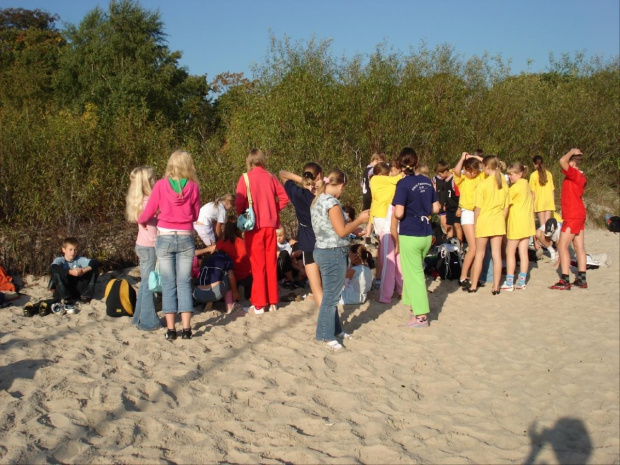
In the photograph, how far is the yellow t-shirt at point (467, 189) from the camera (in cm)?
850

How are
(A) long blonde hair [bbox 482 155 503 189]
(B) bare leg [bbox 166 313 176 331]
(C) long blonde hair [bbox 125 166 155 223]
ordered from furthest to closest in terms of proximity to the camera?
(A) long blonde hair [bbox 482 155 503 189] → (C) long blonde hair [bbox 125 166 155 223] → (B) bare leg [bbox 166 313 176 331]

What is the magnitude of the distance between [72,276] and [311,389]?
12.7 ft

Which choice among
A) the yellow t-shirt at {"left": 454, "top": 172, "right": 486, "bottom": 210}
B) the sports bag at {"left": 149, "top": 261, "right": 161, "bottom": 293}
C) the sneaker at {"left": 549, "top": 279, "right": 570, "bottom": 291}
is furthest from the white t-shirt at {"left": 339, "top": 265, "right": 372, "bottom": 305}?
the sneaker at {"left": 549, "top": 279, "right": 570, "bottom": 291}

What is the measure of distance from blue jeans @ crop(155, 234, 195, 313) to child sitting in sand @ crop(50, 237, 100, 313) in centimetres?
181

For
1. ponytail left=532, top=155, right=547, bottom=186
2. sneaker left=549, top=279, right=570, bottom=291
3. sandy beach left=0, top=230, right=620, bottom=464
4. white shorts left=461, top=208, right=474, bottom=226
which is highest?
ponytail left=532, top=155, right=547, bottom=186

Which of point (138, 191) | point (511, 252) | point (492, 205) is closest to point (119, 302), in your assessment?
point (138, 191)

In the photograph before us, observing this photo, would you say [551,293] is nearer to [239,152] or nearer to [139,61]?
[239,152]

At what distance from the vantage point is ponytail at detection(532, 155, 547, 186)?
957 cm

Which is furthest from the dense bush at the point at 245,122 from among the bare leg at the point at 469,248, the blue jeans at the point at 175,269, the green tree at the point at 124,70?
the bare leg at the point at 469,248

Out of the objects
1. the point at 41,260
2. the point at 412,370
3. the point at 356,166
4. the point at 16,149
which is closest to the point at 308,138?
the point at 356,166

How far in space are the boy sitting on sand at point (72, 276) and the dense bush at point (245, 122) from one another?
1.29 metres

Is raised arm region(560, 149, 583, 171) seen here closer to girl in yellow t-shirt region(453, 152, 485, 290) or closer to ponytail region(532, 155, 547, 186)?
girl in yellow t-shirt region(453, 152, 485, 290)

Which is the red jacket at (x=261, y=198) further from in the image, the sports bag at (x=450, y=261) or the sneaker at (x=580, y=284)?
the sneaker at (x=580, y=284)

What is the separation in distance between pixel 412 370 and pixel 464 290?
Result: 3.20 metres
